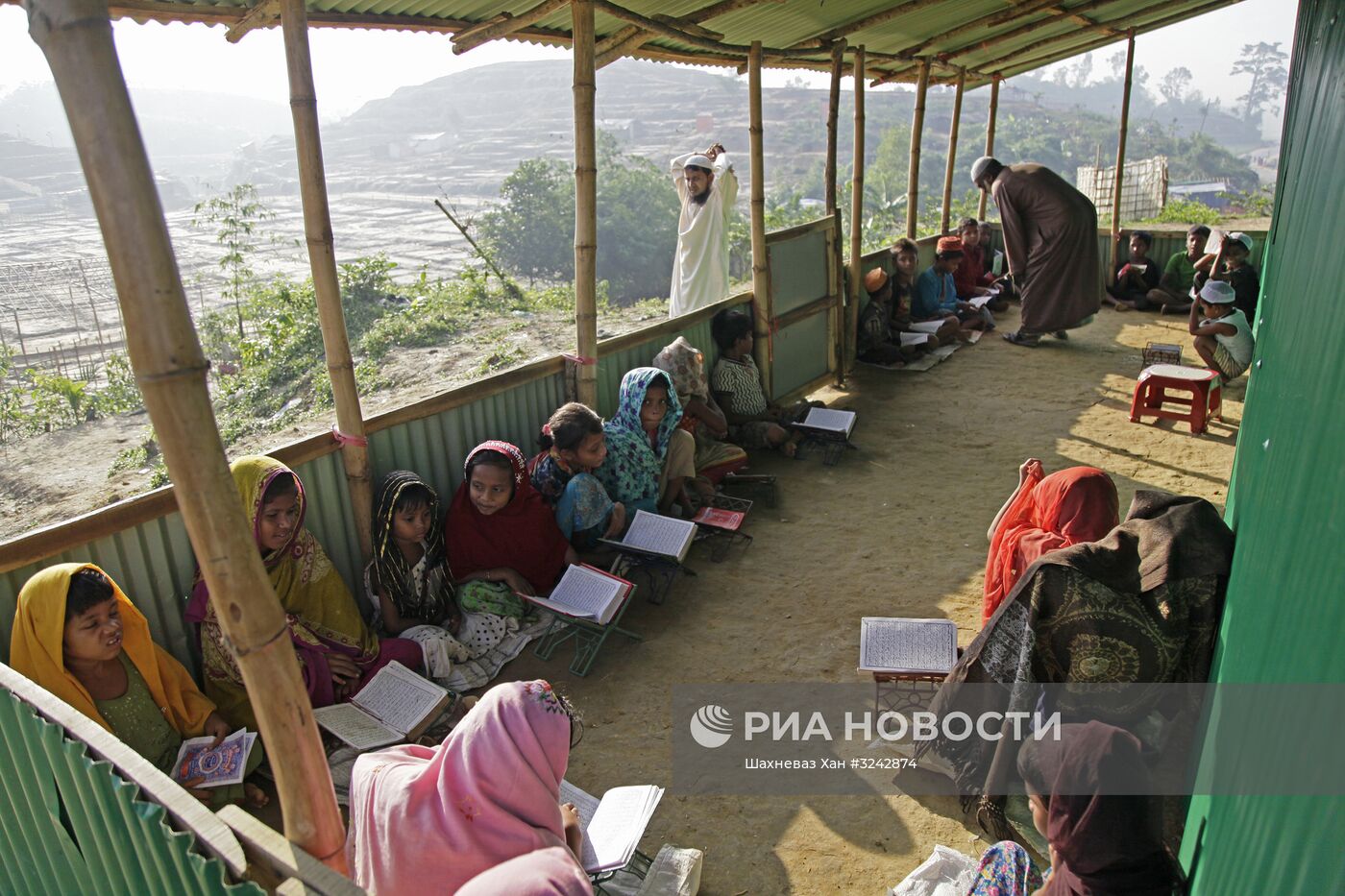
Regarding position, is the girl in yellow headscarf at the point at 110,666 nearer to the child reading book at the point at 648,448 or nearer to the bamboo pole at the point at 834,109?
the child reading book at the point at 648,448

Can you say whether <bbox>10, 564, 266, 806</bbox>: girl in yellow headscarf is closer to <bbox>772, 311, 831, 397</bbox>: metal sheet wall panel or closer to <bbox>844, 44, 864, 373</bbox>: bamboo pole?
<bbox>772, 311, 831, 397</bbox>: metal sheet wall panel

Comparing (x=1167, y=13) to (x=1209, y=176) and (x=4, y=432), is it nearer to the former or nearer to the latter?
(x=4, y=432)

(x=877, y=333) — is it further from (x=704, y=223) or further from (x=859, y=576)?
(x=859, y=576)

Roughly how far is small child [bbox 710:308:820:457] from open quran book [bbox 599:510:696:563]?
220 centimetres

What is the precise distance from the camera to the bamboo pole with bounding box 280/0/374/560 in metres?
3.88

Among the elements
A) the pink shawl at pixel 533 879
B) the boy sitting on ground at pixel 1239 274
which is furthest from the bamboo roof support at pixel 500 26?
the boy sitting on ground at pixel 1239 274

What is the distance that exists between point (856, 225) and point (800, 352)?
1.71 m

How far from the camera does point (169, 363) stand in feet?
5.02

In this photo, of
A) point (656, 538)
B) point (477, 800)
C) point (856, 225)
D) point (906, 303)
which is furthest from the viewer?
point (906, 303)

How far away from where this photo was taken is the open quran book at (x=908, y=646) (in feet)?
12.6

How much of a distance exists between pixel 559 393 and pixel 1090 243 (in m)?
6.14

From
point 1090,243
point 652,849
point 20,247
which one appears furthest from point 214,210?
point 652,849

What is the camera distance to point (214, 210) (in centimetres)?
1591

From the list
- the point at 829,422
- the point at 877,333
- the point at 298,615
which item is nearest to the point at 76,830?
the point at 298,615
